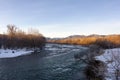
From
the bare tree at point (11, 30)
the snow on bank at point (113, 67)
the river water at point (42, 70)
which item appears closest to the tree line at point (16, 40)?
the bare tree at point (11, 30)

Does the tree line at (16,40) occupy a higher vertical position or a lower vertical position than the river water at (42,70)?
higher

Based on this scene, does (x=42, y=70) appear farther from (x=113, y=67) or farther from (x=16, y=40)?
(x=16, y=40)

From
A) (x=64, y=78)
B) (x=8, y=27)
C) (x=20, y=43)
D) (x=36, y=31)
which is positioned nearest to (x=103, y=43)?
(x=36, y=31)

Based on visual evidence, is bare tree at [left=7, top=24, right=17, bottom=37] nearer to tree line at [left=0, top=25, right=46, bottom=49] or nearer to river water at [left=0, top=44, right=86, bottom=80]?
tree line at [left=0, top=25, right=46, bottom=49]

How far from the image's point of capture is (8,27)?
8550cm

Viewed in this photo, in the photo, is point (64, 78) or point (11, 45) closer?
point (64, 78)

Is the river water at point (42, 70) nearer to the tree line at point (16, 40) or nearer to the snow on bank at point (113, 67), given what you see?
the snow on bank at point (113, 67)

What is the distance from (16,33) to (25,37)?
322 inches

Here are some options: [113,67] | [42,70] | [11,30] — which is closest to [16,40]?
[11,30]

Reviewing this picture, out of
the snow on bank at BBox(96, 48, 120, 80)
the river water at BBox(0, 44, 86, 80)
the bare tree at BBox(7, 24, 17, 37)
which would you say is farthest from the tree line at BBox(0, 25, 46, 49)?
the snow on bank at BBox(96, 48, 120, 80)

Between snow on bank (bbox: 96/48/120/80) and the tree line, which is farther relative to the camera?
the tree line

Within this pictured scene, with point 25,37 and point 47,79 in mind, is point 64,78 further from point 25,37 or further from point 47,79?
point 25,37

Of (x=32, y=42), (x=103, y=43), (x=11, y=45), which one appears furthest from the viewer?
(x=103, y=43)

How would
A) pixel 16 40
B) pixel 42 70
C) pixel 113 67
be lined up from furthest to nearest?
1. pixel 16 40
2. pixel 42 70
3. pixel 113 67
